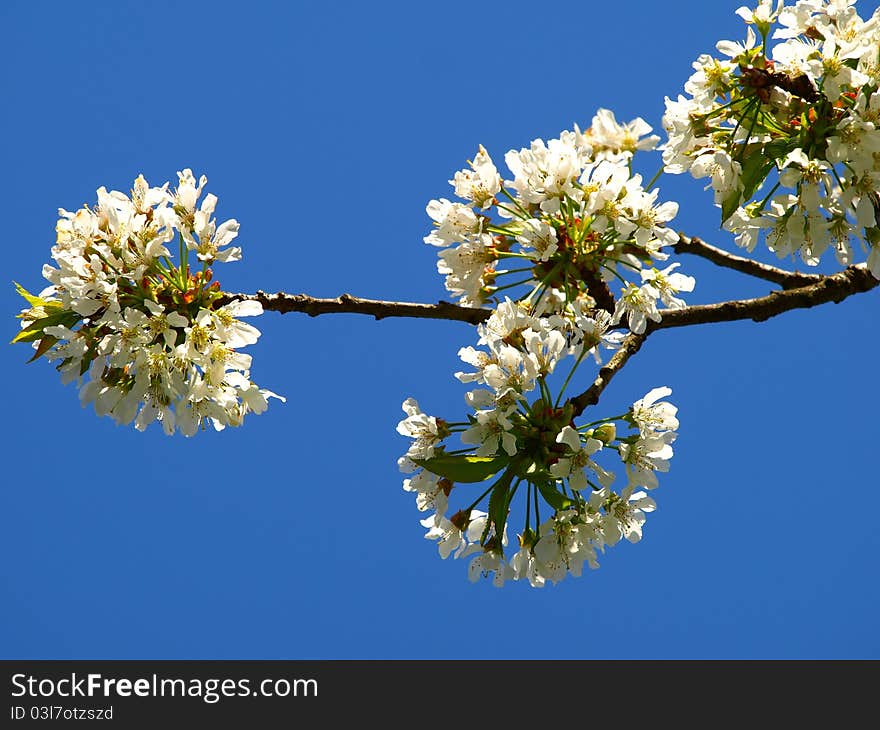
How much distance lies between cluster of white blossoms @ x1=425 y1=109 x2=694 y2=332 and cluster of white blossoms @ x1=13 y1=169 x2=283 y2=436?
21.4 inches

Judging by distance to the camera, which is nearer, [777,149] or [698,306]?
[777,149]

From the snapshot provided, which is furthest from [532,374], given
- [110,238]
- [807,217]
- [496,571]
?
[110,238]

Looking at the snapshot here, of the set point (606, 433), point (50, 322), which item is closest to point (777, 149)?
point (606, 433)

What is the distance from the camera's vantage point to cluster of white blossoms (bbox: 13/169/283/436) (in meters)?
2.40

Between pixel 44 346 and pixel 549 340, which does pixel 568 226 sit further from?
pixel 44 346

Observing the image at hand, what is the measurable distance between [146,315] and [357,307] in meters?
0.49

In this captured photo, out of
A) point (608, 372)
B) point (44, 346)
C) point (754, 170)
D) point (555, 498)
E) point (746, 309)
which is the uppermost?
point (754, 170)

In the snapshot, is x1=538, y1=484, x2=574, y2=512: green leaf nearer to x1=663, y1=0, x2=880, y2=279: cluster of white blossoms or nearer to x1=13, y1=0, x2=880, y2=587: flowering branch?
x1=13, y1=0, x2=880, y2=587: flowering branch

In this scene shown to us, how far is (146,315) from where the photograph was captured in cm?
242

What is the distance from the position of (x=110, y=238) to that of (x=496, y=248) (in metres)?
0.91

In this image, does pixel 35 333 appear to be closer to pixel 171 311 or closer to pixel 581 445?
pixel 171 311

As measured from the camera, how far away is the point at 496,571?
2656 millimetres

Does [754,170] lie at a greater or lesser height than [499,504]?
greater

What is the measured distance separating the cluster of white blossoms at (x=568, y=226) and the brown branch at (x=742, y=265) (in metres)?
0.49
